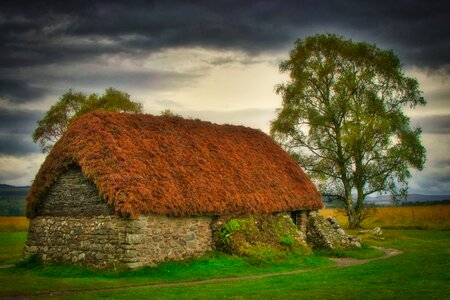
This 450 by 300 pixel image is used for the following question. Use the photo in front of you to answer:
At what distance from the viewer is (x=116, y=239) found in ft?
58.6

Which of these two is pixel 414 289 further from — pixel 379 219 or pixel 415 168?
pixel 379 219

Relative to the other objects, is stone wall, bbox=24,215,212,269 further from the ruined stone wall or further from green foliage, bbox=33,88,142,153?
green foliage, bbox=33,88,142,153

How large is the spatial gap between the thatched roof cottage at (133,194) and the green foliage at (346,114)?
48.3ft

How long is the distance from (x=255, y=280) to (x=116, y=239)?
5431 millimetres

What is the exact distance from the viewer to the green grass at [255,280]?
12891 mm

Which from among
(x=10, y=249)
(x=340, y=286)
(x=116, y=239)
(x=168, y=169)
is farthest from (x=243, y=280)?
(x=10, y=249)

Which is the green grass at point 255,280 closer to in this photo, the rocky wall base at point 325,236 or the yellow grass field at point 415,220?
the rocky wall base at point 325,236

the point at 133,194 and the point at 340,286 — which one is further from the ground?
the point at 133,194

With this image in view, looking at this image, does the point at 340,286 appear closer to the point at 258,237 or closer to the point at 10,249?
the point at 258,237

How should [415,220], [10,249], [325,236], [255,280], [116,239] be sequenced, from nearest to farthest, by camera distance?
[255,280] → [116,239] → [325,236] → [10,249] → [415,220]

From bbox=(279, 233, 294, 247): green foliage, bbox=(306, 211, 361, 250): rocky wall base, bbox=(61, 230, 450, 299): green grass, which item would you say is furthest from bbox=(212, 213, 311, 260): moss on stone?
bbox=(61, 230, 450, 299): green grass

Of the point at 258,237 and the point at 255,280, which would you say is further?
the point at 258,237

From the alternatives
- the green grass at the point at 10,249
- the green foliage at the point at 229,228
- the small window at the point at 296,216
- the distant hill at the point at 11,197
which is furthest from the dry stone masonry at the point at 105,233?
the distant hill at the point at 11,197

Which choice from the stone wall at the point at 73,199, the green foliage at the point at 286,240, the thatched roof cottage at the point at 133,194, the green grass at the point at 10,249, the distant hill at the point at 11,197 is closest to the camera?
the thatched roof cottage at the point at 133,194
